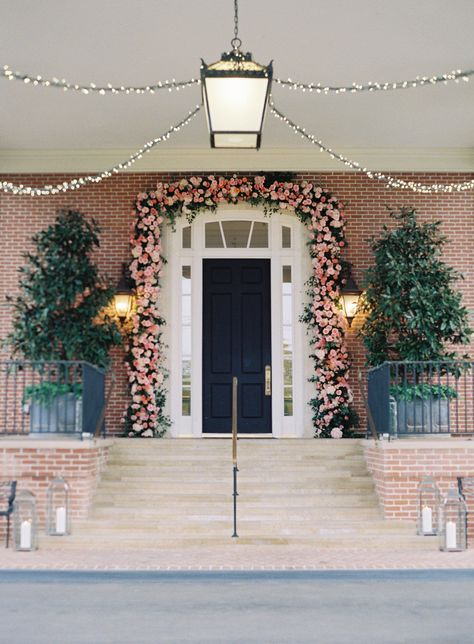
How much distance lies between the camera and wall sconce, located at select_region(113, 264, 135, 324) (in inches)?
468

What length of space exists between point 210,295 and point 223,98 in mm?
6654

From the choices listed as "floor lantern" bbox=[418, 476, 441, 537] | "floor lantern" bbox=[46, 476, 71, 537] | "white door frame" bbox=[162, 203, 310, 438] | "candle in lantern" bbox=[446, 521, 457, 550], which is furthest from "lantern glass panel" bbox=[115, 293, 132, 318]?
"candle in lantern" bbox=[446, 521, 457, 550]

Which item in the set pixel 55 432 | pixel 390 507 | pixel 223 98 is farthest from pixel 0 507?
pixel 223 98

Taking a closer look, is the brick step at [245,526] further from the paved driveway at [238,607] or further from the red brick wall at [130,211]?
the red brick wall at [130,211]

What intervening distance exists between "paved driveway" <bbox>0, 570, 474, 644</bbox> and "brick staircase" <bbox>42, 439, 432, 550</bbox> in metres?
1.34

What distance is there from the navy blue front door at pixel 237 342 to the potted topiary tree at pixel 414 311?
1.58 metres

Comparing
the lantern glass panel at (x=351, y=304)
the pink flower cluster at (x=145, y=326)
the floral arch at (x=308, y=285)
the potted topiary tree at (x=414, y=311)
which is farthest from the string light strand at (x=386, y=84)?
the pink flower cluster at (x=145, y=326)

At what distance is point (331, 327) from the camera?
11898mm

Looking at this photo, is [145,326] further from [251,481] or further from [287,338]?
[251,481]

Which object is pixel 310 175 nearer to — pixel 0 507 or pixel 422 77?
pixel 422 77

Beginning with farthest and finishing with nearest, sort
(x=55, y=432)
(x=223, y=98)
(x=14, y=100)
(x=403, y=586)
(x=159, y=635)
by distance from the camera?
(x=14, y=100), (x=55, y=432), (x=403, y=586), (x=223, y=98), (x=159, y=635)

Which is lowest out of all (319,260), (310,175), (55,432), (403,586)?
(403,586)

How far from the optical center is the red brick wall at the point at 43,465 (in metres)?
9.09

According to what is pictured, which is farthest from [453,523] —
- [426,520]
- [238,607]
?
[238,607]
